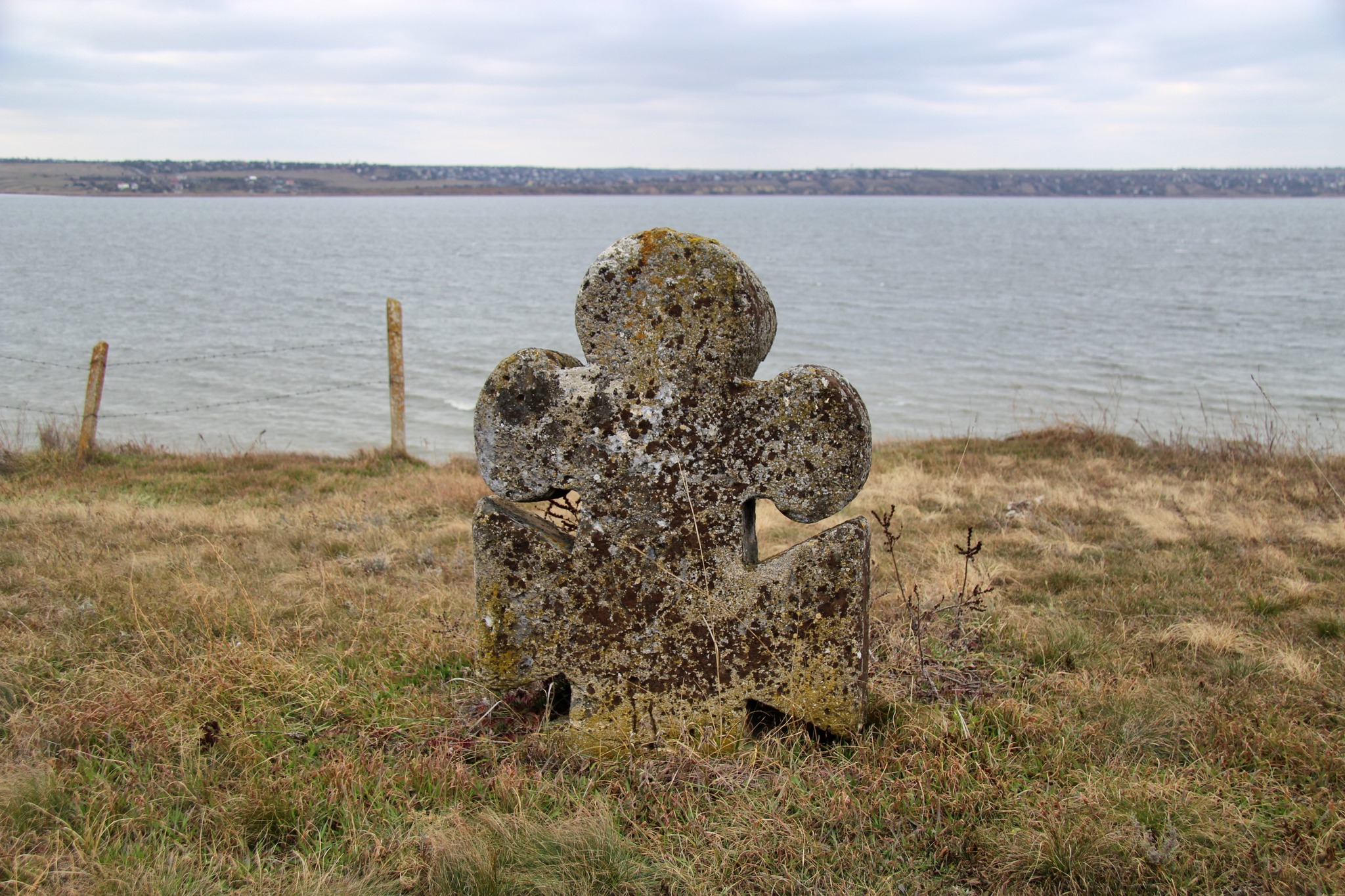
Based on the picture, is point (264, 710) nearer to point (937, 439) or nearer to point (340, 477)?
point (340, 477)

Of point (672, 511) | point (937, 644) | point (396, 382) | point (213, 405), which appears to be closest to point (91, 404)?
point (396, 382)

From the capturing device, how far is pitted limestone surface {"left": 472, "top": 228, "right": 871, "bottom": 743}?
10.8 ft

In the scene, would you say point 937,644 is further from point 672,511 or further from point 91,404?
point 91,404

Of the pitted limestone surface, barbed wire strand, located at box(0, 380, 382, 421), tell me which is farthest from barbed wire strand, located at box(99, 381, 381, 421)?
the pitted limestone surface

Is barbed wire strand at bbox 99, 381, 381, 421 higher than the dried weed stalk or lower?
lower

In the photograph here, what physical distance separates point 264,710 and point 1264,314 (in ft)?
121

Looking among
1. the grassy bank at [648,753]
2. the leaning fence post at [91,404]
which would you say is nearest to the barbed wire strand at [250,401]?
the leaning fence post at [91,404]

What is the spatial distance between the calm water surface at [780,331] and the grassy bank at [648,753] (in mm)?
8510

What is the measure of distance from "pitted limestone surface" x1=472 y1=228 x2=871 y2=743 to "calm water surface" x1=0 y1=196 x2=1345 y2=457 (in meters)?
10.1

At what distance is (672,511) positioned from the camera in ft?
11.0

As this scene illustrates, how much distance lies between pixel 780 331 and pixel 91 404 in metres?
21.1

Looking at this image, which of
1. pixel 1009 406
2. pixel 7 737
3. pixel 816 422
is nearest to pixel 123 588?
pixel 7 737

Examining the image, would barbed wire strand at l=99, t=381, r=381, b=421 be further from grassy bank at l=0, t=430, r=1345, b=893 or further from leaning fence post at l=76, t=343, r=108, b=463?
grassy bank at l=0, t=430, r=1345, b=893

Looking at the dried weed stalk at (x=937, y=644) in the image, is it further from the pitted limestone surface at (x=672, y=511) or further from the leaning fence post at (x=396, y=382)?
the leaning fence post at (x=396, y=382)
